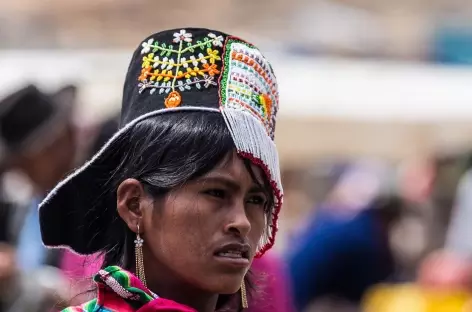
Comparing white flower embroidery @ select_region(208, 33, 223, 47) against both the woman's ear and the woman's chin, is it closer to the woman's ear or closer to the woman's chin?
the woman's ear

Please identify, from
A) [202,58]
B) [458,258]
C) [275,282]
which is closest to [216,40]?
[202,58]

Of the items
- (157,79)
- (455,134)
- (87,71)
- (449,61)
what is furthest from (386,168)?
(157,79)

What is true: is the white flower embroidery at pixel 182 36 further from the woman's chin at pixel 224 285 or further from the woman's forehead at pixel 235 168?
the woman's chin at pixel 224 285

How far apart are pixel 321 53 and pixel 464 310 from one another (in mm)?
6550

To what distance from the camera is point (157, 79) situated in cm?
302

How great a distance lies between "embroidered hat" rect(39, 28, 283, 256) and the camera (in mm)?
2967

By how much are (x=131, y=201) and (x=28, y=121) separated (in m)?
2.84

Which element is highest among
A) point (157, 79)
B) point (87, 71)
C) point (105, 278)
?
point (157, 79)

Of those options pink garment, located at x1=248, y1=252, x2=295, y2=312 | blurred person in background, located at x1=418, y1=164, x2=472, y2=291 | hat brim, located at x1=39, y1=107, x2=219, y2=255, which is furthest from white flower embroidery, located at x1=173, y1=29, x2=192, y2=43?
blurred person in background, located at x1=418, y1=164, x2=472, y2=291

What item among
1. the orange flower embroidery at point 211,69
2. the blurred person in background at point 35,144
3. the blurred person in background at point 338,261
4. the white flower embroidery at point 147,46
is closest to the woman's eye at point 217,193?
the orange flower embroidery at point 211,69

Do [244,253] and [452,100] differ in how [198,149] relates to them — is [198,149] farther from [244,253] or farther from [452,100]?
[452,100]

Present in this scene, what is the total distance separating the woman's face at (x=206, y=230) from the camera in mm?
2889

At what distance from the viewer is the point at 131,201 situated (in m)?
2.99

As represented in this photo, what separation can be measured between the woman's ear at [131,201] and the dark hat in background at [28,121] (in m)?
2.79
